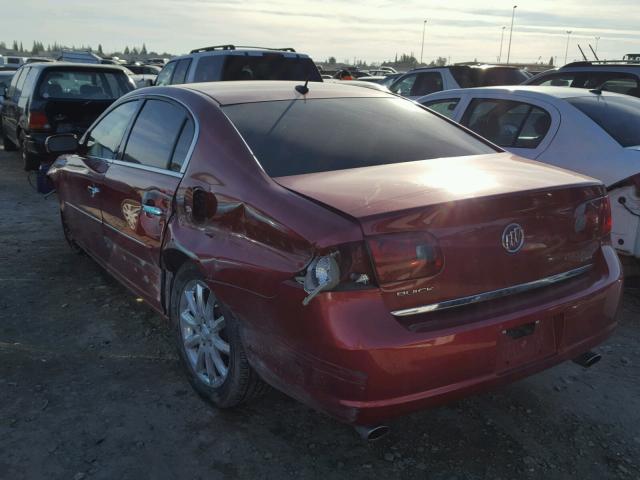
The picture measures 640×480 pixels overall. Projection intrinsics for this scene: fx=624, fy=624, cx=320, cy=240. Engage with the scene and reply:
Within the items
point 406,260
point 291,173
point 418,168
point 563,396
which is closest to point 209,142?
point 291,173

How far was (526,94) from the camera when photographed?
5547 millimetres

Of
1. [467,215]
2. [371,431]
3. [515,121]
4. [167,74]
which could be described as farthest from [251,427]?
[167,74]

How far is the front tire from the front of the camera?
2.95m

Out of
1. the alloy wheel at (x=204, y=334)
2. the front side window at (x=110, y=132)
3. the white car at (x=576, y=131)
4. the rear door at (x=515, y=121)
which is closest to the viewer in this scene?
the alloy wheel at (x=204, y=334)

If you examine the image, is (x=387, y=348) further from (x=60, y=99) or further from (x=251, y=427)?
(x=60, y=99)

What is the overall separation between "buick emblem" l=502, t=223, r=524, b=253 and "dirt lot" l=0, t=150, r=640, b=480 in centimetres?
98

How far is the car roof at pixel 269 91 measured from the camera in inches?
136

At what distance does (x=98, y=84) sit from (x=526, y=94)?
7.13 m

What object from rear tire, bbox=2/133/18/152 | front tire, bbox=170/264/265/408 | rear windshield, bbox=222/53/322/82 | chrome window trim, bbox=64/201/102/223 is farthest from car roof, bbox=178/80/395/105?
rear tire, bbox=2/133/18/152

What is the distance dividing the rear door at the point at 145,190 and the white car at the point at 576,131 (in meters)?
3.06

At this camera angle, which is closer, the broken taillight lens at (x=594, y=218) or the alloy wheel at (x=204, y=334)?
the broken taillight lens at (x=594, y=218)

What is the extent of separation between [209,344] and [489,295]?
1445 mm

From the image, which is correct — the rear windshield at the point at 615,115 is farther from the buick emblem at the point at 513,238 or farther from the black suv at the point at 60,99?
the black suv at the point at 60,99

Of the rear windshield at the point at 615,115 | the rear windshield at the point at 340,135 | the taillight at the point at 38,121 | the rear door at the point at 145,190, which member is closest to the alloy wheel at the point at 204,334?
the rear door at the point at 145,190
